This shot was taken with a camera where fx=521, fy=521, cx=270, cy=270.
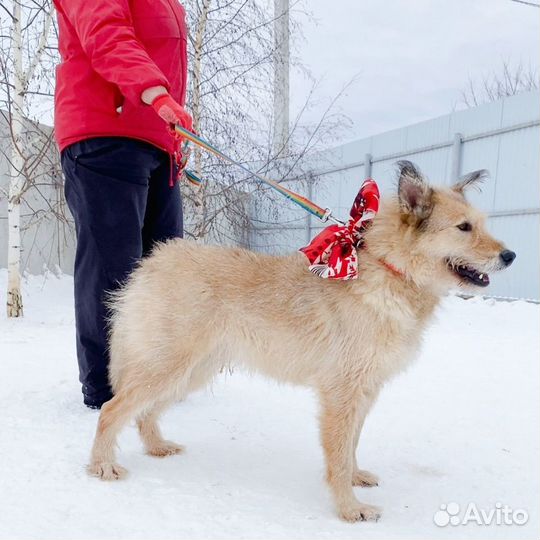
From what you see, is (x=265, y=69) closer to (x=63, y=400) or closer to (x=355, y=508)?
(x=63, y=400)

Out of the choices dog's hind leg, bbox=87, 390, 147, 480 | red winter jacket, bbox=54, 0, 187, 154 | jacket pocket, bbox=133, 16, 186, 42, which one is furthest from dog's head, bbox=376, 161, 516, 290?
jacket pocket, bbox=133, 16, 186, 42

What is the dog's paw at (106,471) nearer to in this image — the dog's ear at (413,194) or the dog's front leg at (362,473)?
the dog's front leg at (362,473)

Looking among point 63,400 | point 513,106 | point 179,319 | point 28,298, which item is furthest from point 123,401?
point 513,106

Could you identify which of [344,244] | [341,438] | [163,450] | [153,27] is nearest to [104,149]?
[153,27]

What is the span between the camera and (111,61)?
2.74 metres

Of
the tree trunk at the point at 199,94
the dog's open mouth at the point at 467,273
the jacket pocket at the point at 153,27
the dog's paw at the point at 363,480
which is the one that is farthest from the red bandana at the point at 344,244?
the tree trunk at the point at 199,94

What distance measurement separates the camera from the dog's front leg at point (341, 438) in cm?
245

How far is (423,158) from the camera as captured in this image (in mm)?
11625

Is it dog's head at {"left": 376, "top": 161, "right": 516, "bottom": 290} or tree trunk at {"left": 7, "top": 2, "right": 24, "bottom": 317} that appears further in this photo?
tree trunk at {"left": 7, "top": 2, "right": 24, "bottom": 317}

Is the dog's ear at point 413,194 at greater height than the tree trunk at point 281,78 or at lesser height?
lesser

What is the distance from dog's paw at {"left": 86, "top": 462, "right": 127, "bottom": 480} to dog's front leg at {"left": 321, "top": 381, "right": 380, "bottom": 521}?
104 cm

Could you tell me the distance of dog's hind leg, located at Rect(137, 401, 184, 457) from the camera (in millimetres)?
2990

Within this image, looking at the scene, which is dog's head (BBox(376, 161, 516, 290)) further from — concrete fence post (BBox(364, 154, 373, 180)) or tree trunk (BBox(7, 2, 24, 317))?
concrete fence post (BBox(364, 154, 373, 180))

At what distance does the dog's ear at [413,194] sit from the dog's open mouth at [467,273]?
28 centimetres
